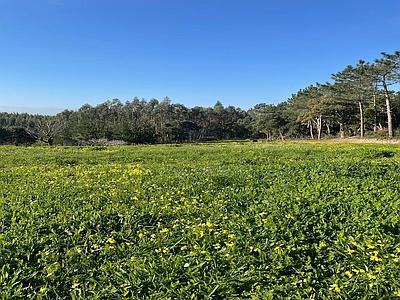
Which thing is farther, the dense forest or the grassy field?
the dense forest

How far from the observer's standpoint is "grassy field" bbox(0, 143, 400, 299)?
4.06 meters

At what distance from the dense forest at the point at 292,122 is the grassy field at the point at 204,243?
4944 centimetres

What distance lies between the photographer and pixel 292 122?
88.9 meters

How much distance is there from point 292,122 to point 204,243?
87.1 m

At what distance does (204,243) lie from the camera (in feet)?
16.8

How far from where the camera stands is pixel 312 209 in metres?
6.32

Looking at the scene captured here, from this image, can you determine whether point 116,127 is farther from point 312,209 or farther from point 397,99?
point 312,209

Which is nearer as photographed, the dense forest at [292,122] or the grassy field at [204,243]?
the grassy field at [204,243]

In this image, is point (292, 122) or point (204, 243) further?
point (292, 122)

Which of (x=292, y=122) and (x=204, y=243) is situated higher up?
(x=292, y=122)

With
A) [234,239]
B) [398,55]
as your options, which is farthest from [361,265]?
[398,55]

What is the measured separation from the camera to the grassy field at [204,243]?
13.3 feet

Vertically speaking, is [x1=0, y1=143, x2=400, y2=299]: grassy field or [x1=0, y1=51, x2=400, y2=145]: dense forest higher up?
[x1=0, y1=51, x2=400, y2=145]: dense forest

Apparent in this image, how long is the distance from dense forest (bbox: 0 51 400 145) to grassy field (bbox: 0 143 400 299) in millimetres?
49440
